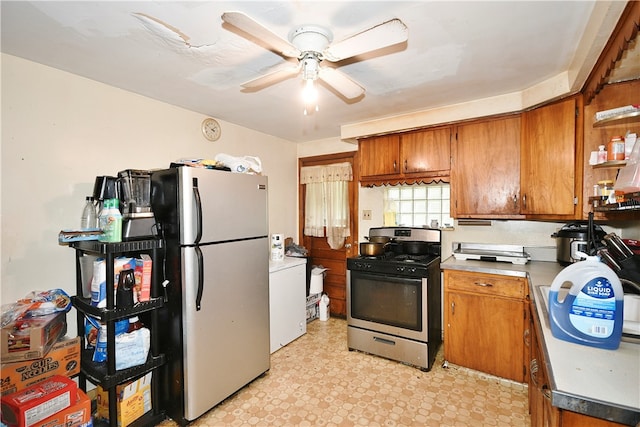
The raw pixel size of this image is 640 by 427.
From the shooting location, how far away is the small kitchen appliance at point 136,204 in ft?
6.20

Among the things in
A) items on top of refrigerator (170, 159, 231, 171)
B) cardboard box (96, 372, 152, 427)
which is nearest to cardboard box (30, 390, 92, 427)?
cardboard box (96, 372, 152, 427)

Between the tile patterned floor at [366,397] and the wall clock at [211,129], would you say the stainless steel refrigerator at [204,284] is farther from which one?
the wall clock at [211,129]

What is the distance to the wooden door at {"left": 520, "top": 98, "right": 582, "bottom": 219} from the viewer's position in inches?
84.1

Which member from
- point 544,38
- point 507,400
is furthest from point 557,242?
point 544,38

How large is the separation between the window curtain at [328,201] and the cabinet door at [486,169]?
1.38 metres

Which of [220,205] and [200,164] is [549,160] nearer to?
[220,205]

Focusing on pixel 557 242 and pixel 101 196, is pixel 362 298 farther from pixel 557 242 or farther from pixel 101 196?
pixel 101 196

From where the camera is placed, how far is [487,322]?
2424mm

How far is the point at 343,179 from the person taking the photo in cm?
381

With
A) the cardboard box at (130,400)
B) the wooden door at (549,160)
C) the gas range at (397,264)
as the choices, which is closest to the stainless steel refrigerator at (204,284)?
the cardboard box at (130,400)

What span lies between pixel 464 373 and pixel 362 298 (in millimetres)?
1056

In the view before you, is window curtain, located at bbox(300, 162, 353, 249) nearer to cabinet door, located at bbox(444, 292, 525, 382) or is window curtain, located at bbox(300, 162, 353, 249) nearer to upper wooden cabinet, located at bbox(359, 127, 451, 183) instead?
upper wooden cabinet, located at bbox(359, 127, 451, 183)

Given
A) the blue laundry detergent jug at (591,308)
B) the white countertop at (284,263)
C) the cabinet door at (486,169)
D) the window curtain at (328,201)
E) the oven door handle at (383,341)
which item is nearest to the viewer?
the blue laundry detergent jug at (591,308)

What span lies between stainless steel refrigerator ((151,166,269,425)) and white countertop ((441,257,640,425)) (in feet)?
6.07
